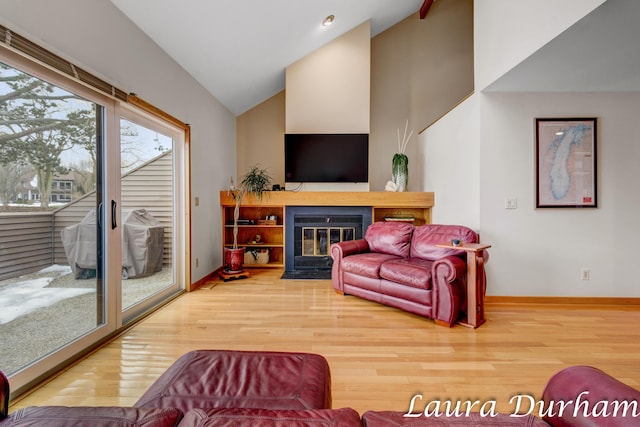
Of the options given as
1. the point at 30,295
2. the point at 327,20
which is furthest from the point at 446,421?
the point at 327,20

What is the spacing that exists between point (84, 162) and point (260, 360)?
82.2 inches

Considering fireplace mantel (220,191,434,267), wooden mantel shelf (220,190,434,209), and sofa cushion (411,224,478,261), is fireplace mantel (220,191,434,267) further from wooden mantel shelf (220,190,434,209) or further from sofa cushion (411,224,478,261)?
sofa cushion (411,224,478,261)

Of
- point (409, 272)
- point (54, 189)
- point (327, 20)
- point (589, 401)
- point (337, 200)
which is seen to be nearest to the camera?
point (589, 401)

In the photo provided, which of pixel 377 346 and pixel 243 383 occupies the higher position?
pixel 243 383

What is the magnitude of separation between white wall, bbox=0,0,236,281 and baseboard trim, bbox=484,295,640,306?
11.9 ft

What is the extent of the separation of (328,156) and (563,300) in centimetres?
346

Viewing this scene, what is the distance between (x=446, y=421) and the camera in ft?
2.43

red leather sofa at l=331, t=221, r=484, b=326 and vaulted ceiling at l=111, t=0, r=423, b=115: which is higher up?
vaulted ceiling at l=111, t=0, r=423, b=115

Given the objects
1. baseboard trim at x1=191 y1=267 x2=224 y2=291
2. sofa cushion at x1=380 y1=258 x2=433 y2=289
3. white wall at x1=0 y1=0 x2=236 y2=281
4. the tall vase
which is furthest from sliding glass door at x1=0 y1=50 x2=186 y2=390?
the tall vase

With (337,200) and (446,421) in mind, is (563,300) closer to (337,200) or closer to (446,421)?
(337,200)

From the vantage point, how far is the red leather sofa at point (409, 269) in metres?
2.67

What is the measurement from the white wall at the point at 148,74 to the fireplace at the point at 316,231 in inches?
45.9

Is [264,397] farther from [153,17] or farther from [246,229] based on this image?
[246,229]

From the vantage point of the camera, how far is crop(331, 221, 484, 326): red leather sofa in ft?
8.75
